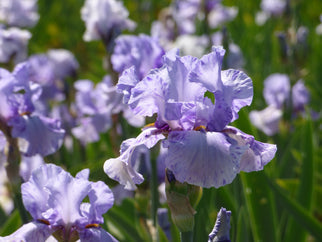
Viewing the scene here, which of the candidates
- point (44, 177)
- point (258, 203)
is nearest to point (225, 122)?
point (44, 177)

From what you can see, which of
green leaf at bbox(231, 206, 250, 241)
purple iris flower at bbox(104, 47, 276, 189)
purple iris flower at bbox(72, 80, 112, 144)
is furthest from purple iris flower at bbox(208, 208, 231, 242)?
purple iris flower at bbox(72, 80, 112, 144)

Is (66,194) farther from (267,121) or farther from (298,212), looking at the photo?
(267,121)

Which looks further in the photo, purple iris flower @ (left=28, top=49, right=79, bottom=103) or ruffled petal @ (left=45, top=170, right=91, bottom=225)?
purple iris flower @ (left=28, top=49, right=79, bottom=103)

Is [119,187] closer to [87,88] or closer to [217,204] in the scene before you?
[217,204]

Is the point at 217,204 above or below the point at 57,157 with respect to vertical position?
above

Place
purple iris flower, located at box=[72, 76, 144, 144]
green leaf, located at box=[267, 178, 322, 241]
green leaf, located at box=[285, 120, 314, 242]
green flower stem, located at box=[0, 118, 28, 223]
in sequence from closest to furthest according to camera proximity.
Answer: green flower stem, located at box=[0, 118, 28, 223] → green leaf, located at box=[267, 178, 322, 241] → green leaf, located at box=[285, 120, 314, 242] → purple iris flower, located at box=[72, 76, 144, 144]

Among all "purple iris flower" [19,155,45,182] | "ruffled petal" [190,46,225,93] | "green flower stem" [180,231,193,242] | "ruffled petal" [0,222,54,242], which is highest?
"ruffled petal" [190,46,225,93]

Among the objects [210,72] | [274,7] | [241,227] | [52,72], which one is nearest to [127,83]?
[210,72]

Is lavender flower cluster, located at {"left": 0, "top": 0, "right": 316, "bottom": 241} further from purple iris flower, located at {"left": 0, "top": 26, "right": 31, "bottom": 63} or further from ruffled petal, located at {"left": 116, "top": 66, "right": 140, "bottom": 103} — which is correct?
purple iris flower, located at {"left": 0, "top": 26, "right": 31, "bottom": 63}
